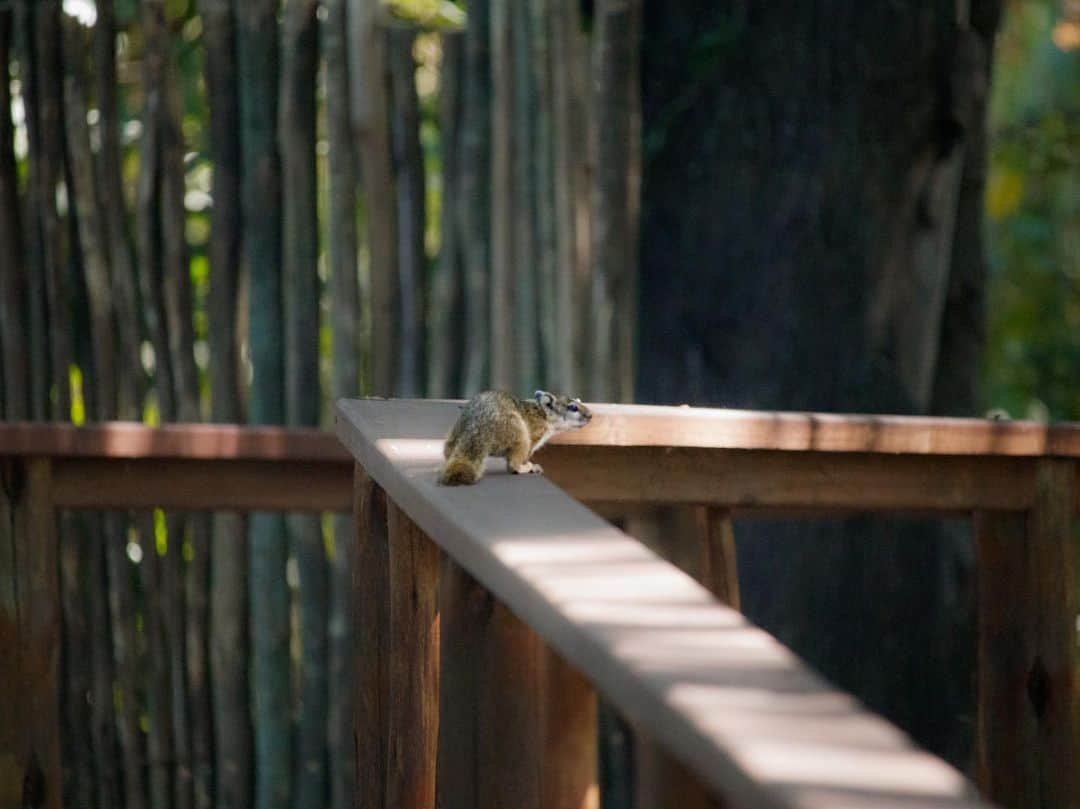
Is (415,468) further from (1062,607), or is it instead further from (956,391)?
(956,391)

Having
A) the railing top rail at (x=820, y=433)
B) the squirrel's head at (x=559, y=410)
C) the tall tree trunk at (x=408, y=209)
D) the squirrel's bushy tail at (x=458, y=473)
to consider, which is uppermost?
the tall tree trunk at (x=408, y=209)

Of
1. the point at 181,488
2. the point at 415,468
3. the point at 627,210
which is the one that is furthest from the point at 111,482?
the point at 627,210

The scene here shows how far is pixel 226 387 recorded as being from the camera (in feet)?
14.2

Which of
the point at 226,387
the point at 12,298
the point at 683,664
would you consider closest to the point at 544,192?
the point at 226,387

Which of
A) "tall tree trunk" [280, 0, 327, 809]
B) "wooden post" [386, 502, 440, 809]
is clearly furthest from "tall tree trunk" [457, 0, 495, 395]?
"wooden post" [386, 502, 440, 809]

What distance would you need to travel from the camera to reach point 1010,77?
47.7 ft

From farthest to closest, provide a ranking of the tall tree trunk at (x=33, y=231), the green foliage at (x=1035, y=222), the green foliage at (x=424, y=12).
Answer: the green foliage at (x=1035, y=222), the green foliage at (x=424, y=12), the tall tree trunk at (x=33, y=231)

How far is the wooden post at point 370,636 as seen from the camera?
2578mm

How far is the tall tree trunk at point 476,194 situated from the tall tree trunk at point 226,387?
619 mm

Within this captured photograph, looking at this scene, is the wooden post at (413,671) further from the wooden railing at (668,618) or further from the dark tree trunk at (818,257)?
the dark tree trunk at (818,257)

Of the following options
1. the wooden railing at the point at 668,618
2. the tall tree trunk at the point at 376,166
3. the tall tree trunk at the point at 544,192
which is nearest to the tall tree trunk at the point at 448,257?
the tall tree trunk at the point at 376,166

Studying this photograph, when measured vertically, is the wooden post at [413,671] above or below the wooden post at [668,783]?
below

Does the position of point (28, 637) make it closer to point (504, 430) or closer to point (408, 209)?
point (504, 430)

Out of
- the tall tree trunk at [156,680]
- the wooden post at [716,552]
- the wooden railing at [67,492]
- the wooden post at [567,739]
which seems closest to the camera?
the wooden post at [567,739]
